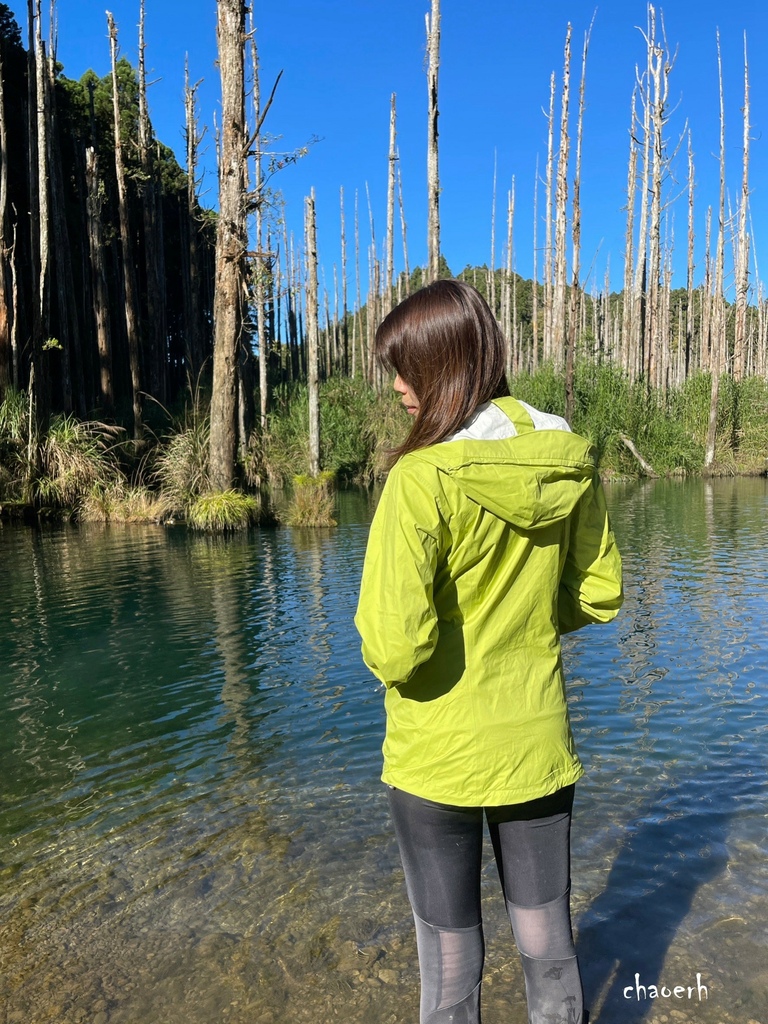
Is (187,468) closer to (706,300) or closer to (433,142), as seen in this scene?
(433,142)

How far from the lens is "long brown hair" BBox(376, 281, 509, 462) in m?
1.70

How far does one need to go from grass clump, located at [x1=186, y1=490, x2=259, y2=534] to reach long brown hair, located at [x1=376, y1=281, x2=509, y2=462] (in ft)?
39.2

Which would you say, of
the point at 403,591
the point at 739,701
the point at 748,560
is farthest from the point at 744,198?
the point at 403,591

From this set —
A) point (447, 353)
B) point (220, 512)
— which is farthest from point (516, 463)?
point (220, 512)

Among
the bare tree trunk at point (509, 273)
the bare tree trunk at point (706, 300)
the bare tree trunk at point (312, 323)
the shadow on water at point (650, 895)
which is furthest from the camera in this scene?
the bare tree trunk at point (509, 273)

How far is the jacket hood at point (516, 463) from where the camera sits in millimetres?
1585

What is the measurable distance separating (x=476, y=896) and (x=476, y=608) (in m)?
0.60

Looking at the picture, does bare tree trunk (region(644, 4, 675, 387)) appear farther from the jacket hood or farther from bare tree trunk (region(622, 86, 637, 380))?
the jacket hood

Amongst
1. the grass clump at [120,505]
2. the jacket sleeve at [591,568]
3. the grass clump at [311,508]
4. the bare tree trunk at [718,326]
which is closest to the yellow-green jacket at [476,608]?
the jacket sleeve at [591,568]

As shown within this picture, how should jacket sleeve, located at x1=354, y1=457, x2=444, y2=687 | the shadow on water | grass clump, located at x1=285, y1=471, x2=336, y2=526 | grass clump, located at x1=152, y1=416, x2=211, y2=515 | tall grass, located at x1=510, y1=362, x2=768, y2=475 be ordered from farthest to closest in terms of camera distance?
tall grass, located at x1=510, y1=362, x2=768, y2=475
grass clump, located at x1=152, y1=416, x2=211, y2=515
grass clump, located at x1=285, y1=471, x2=336, y2=526
the shadow on water
jacket sleeve, located at x1=354, y1=457, x2=444, y2=687

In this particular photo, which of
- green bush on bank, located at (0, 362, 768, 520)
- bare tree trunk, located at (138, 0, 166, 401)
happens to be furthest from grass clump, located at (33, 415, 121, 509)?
bare tree trunk, located at (138, 0, 166, 401)

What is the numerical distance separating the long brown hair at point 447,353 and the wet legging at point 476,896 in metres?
0.75

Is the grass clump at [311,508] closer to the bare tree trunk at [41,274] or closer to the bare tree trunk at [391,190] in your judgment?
the bare tree trunk at [41,274]

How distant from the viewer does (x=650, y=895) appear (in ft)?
9.75
